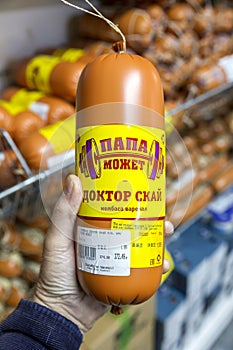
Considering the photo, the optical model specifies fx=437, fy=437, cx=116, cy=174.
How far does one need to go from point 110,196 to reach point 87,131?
0.30ft

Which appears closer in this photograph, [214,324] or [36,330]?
[36,330]

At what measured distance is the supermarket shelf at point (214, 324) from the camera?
1.62 metres

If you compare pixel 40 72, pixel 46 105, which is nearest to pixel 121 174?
pixel 46 105

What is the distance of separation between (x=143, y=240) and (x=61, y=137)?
0.33m

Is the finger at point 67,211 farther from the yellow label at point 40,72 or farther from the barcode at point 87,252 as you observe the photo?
the yellow label at point 40,72

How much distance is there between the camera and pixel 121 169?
56cm

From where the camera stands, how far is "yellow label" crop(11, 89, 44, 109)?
0.99 meters

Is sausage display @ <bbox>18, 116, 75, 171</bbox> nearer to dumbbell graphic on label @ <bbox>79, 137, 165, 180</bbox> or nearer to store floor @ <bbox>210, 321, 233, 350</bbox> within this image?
dumbbell graphic on label @ <bbox>79, 137, 165, 180</bbox>

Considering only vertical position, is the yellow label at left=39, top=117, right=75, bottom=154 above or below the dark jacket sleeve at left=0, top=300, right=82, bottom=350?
above

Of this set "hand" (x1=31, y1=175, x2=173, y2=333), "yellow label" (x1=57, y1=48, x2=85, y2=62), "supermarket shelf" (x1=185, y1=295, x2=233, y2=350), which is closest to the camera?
"hand" (x1=31, y1=175, x2=173, y2=333)

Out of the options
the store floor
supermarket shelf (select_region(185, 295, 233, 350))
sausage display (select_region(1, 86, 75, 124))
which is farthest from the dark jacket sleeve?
the store floor

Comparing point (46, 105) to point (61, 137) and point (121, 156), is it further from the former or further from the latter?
point (121, 156)

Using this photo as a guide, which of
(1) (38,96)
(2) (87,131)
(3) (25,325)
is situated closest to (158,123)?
(2) (87,131)

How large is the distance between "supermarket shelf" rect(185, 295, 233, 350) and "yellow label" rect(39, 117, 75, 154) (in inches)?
41.1
